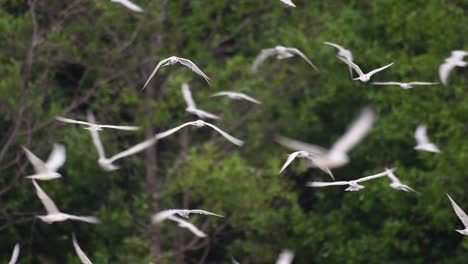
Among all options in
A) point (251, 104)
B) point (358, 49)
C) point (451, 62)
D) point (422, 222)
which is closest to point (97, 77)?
point (251, 104)

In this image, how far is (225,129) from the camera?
15.8 meters

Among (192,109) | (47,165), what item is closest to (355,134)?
(192,109)

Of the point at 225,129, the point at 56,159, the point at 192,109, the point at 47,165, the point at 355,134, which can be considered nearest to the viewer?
the point at 355,134

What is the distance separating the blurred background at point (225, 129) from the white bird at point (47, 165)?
1031 mm

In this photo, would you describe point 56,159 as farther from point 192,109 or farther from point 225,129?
point 225,129

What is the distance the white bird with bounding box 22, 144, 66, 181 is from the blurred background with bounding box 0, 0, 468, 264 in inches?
40.6

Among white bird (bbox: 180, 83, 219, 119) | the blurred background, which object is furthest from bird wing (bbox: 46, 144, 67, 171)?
white bird (bbox: 180, 83, 219, 119)

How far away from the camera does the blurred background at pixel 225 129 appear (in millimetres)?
15016

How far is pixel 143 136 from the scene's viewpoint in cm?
1627

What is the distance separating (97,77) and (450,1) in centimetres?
448

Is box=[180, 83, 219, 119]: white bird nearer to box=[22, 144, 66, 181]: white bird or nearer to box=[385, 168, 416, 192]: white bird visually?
box=[22, 144, 66, 181]: white bird

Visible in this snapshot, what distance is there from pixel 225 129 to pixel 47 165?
4665mm

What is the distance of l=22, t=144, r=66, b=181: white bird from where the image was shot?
10.0 m

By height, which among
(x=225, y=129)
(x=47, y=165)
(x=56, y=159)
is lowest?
(x=225, y=129)
